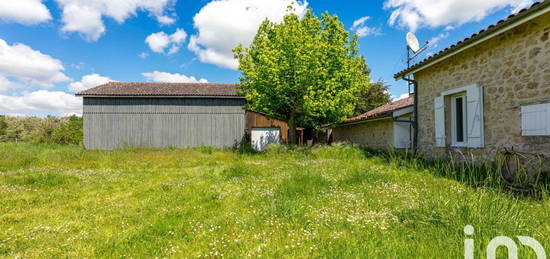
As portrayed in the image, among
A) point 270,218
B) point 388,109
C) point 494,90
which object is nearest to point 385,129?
point 388,109

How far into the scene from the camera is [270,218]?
3289mm

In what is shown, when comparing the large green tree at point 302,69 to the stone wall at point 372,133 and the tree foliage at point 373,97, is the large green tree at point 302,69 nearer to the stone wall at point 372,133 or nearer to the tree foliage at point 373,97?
the stone wall at point 372,133

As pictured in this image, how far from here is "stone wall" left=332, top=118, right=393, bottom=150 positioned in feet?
33.6

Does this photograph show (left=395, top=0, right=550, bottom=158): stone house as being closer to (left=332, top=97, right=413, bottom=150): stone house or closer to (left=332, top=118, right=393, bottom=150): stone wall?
(left=332, top=97, right=413, bottom=150): stone house

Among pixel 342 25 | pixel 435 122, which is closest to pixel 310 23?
pixel 342 25

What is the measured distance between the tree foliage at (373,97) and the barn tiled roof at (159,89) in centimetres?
1160

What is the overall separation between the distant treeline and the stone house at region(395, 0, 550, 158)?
2413 cm

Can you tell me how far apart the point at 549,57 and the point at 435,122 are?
3.08 m

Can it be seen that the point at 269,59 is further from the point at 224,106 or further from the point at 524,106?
the point at 524,106

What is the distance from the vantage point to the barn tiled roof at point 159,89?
16016mm

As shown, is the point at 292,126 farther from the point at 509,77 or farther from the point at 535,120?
the point at 535,120

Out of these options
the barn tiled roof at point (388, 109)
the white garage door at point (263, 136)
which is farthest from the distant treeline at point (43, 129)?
the barn tiled roof at point (388, 109)

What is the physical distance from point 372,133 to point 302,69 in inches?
191

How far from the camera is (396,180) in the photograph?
16.5ft
